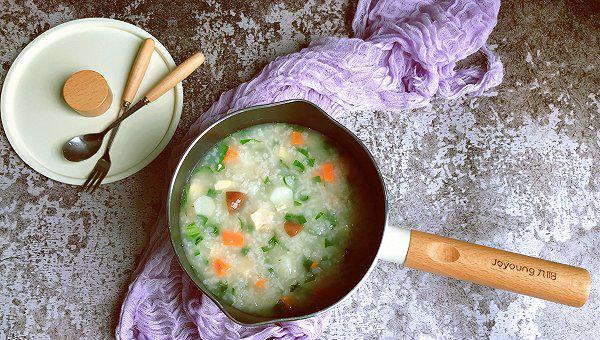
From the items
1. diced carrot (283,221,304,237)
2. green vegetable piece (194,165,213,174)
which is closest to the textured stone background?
green vegetable piece (194,165,213,174)

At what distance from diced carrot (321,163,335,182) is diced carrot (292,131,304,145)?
0.08 metres

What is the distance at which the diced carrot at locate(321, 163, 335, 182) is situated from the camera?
1.55 meters

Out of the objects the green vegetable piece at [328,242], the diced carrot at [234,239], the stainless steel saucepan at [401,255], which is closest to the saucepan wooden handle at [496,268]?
the stainless steel saucepan at [401,255]

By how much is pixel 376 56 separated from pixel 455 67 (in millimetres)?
262

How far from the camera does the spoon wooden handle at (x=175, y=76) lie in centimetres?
167

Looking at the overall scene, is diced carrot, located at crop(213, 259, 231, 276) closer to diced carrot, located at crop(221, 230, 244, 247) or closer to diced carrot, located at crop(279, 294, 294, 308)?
diced carrot, located at crop(221, 230, 244, 247)

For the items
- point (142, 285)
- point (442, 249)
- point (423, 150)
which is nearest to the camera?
point (442, 249)

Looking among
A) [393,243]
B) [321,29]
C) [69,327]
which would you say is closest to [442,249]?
[393,243]

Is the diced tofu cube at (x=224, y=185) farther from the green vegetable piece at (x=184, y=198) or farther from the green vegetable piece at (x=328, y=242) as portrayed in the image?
the green vegetable piece at (x=328, y=242)

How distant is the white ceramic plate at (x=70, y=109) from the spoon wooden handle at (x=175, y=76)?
0.04m

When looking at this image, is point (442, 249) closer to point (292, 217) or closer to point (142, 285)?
point (292, 217)

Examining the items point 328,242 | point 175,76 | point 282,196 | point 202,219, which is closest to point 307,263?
point 328,242

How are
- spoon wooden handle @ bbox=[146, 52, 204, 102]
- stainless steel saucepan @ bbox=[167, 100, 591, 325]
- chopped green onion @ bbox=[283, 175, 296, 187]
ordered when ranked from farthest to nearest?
spoon wooden handle @ bbox=[146, 52, 204, 102] → chopped green onion @ bbox=[283, 175, 296, 187] → stainless steel saucepan @ bbox=[167, 100, 591, 325]

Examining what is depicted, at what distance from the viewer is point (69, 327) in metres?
1.73
